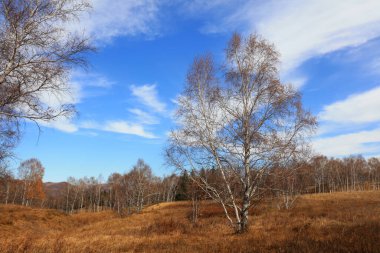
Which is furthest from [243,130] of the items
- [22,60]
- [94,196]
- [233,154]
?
[94,196]

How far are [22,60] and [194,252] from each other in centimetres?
675

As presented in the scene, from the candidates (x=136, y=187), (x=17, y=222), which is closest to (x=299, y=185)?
(x=17, y=222)

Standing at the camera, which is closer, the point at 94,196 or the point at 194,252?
the point at 194,252

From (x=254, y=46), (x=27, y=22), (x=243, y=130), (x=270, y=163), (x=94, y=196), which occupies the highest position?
(x=254, y=46)

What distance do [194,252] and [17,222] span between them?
22.8m

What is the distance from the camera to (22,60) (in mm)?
7105

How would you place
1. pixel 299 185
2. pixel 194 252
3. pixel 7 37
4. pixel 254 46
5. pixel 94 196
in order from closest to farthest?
pixel 7 37, pixel 194 252, pixel 254 46, pixel 299 185, pixel 94 196

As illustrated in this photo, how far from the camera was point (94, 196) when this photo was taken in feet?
351

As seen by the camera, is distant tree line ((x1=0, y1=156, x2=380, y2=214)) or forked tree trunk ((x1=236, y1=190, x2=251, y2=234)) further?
distant tree line ((x1=0, y1=156, x2=380, y2=214))

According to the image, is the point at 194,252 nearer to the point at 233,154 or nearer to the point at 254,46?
the point at 233,154

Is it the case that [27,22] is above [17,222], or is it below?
above

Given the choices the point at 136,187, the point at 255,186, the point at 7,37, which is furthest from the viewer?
the point at 136,187

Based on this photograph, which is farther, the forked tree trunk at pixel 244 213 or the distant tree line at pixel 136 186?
the distant tree line at pixel 136 186

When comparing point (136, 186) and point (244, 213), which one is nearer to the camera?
point (244, 213)
